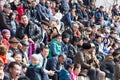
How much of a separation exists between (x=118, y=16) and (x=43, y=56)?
1152cm

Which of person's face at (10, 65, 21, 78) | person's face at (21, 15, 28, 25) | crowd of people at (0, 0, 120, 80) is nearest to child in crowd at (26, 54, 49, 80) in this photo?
crowd of people at (0, 0, 120, 80)

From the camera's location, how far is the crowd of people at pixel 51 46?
30.2 ft

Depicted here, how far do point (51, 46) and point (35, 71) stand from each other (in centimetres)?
257

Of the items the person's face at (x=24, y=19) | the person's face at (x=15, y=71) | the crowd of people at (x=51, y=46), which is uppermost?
the person's face at (x=15, y=71)

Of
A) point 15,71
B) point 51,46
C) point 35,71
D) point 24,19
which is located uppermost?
point 15,71

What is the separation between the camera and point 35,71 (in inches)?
362

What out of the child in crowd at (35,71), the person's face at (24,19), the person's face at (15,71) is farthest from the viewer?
the person's face at (24,19)

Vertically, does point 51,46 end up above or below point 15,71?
below

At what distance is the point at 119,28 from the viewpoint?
1939 centimetres

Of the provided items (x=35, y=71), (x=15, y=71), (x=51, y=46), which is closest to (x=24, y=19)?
(x=51, y=46)

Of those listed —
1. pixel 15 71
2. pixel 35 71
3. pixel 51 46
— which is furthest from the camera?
pixel 51 46

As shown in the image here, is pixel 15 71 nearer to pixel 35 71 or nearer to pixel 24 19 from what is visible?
pixel 35 71

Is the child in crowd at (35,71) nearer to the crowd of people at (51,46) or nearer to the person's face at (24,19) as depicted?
the crowd of people at (51,46)

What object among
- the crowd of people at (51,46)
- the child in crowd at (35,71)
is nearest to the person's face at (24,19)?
the crowd of people at (51,46)
